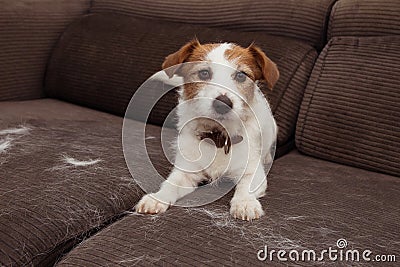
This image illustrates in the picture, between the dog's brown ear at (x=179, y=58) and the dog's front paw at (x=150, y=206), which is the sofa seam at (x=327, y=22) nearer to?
the dog's brown ear at (x=179, y=58)

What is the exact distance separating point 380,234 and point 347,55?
0.69 meters

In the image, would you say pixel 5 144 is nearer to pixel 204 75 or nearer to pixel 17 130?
pixel 17 130

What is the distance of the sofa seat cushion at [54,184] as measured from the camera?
100cm

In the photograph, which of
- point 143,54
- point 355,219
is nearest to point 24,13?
point 143,54

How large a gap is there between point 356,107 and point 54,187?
34.1 inches

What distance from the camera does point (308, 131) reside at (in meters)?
1.56

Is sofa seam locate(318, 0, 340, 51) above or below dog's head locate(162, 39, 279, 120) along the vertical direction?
above

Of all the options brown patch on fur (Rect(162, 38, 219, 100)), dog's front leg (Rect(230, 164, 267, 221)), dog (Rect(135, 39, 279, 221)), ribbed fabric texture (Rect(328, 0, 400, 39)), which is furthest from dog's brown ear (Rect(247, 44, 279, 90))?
ribbed fabric texture (Rect(328, 0, 400, 39))

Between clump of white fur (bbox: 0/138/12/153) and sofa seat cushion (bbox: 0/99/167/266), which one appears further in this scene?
clump of white fur (bbox: 0/138/12/153)

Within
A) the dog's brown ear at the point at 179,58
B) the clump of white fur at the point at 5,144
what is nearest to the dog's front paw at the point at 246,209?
the dog's brown ear at the point at 179,58

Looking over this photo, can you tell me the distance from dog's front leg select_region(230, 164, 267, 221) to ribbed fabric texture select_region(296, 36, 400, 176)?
1.03ft

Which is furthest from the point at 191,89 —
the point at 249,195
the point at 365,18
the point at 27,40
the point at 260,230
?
the point at 27,40

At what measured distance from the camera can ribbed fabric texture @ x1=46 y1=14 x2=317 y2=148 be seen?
1.65m

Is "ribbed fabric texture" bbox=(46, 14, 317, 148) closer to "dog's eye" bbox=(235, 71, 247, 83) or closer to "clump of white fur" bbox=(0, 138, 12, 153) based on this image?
"dog's eye" bbox=(235, 71, 247, 83)
